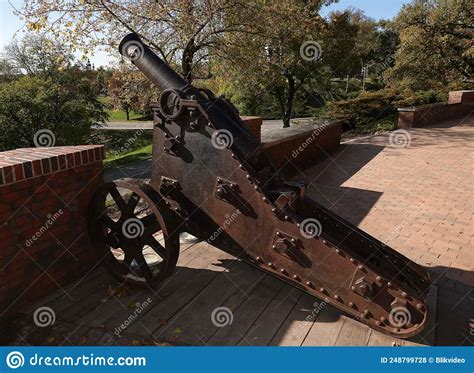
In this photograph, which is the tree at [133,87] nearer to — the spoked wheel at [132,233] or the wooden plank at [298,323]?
the spoked wheel at [132,233]

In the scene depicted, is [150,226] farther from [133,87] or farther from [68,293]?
[133,87]

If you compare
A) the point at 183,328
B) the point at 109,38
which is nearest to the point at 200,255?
the point at 183,328

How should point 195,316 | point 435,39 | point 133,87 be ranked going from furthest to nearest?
1. point 435,39
2. point 133,87
3. point 195,316

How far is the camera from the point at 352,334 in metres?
2.63

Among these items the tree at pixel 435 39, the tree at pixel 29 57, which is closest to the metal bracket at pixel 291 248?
the tree at pixel 435 39

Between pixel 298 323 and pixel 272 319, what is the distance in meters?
0.19

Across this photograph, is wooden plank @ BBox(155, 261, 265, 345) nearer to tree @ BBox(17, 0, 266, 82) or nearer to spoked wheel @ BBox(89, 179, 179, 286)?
spoked wheel @ BBox(89, 179, 179, 286)

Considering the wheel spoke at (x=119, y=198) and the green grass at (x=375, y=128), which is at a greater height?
the wheel spoke at (x=119, y=198)

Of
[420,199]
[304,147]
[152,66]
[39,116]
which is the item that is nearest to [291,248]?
[152,66]

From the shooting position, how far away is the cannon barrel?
9.41 ft

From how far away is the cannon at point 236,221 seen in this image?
249 centimetres

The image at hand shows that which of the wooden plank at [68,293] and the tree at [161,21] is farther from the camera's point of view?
the tree at [161,21]

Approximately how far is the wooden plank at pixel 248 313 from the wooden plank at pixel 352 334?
1.96 feet

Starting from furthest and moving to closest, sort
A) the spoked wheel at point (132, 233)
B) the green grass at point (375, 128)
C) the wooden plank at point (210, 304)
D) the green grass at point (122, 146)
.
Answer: the green grass at point (122, 146)
the green grass at point (375, 128)
the spoked wheel at point (132, 233)
the wooden plank at point (210, 304)
